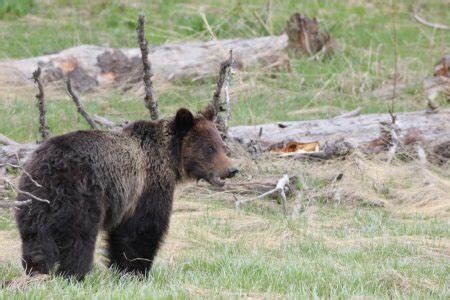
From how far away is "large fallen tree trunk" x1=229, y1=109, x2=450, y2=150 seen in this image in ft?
38.0

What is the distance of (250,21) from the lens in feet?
59.8

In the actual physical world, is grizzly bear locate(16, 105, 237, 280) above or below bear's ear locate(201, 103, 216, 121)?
below

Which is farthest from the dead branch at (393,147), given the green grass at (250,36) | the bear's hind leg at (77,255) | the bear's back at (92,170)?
the bear's hind leg at (77,255)

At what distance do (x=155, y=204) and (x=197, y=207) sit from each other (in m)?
2.78

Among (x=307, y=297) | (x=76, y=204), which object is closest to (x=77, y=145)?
(x=76, y=204)

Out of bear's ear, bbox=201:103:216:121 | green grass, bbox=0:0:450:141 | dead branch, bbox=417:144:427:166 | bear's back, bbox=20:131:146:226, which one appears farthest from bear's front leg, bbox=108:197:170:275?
green grass, bbox=0:0:450:141

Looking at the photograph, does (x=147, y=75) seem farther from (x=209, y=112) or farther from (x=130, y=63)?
(x=130, y=63)

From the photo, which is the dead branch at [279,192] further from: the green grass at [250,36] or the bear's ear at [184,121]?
the green grass at [250,36]

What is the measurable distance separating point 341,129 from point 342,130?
0.03 m

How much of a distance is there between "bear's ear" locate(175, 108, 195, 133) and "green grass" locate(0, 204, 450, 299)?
105cm

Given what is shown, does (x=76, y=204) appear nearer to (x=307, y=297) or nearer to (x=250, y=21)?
(x=307, y=297)

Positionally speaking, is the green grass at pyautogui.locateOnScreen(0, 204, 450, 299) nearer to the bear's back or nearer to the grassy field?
the grassy field

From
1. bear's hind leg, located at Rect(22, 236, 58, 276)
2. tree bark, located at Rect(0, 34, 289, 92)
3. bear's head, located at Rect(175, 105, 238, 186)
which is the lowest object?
tree bark, located at Rect(0, 34, 289, 92)

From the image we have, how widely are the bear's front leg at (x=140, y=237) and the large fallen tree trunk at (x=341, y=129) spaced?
465 cm
